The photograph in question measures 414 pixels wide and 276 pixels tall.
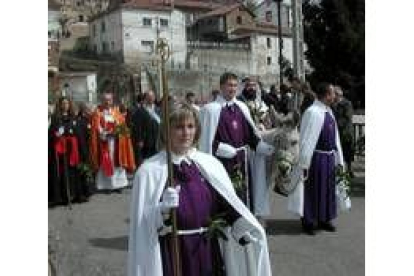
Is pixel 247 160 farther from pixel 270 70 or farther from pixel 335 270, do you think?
pixel 270 70

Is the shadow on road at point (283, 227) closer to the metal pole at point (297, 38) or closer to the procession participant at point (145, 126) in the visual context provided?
the procession participant at point (145, 126)

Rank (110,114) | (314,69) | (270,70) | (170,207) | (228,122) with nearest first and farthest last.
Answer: (170,207) → (228,122) → (110,114) → (314,69) → (270,70)

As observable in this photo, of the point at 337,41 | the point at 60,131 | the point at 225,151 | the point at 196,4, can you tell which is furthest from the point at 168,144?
the point at 196,4

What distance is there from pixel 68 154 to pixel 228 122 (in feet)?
15.7

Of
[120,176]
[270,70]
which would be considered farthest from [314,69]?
[270,70]

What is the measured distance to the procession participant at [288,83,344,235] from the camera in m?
8.97

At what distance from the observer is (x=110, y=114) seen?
43.9 feet

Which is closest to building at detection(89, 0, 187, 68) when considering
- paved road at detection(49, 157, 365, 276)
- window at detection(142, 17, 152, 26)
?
window at detection(142, 17, 152, 26)

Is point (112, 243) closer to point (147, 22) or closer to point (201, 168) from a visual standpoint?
point (201, 168)

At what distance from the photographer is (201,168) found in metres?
4.51

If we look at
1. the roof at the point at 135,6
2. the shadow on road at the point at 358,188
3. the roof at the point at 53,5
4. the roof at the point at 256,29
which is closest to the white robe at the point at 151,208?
the shadow on road at the point at 358,188

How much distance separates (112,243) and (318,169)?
2450mm

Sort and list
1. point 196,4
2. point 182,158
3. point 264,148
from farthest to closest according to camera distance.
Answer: point 196,4 → point 264,148 → point 182,158

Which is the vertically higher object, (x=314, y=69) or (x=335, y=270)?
(x=314, y=69)
